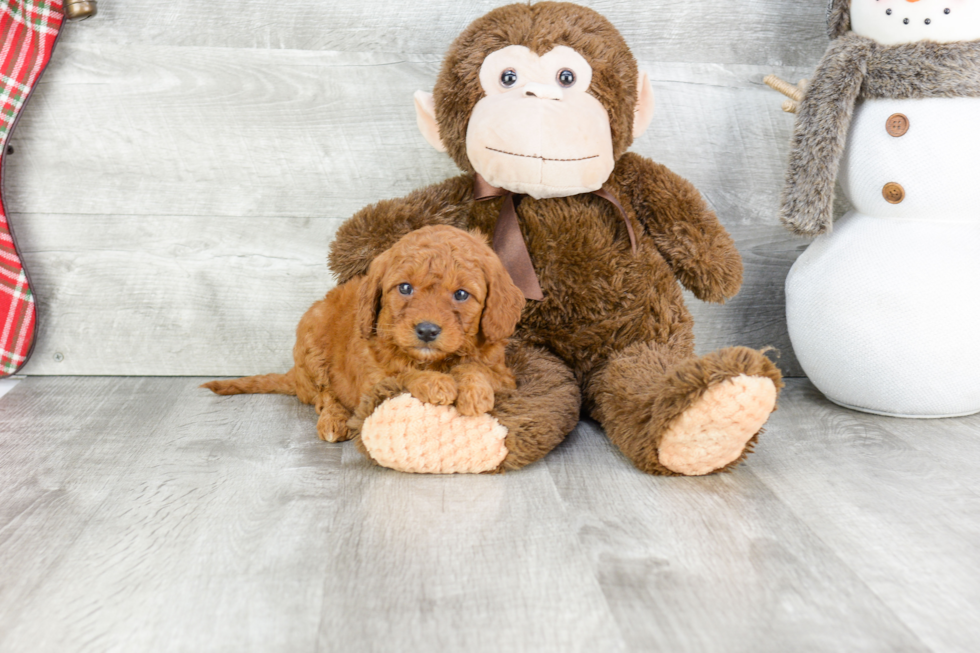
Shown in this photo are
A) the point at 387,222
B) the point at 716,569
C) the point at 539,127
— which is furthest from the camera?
the point at 387,222

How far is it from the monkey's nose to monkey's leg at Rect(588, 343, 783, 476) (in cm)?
47

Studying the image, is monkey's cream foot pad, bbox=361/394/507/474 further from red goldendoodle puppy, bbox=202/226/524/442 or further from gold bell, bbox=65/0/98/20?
gold bell, bbox=65/0/98/20

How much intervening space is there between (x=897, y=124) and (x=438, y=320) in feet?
2.97

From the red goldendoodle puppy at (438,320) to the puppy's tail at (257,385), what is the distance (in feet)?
1.07

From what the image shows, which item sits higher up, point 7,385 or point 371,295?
point 371,295

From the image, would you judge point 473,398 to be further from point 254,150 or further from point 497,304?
point 254,150

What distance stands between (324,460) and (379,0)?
0.95 metres

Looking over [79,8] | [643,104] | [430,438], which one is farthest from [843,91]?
[79,8]

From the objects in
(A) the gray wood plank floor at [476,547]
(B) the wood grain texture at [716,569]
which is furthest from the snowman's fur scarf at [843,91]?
(B) the wood grain texture at [716,569]

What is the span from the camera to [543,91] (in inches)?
50.3

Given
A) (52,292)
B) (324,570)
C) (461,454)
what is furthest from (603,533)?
(52,292)

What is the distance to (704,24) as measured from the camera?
1.66 m

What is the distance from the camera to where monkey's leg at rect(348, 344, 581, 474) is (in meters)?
1.15

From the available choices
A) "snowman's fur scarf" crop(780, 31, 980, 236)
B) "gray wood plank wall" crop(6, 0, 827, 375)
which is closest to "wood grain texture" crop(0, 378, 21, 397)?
"gray wood plank wall" crop(6, 0, 827, 375)
